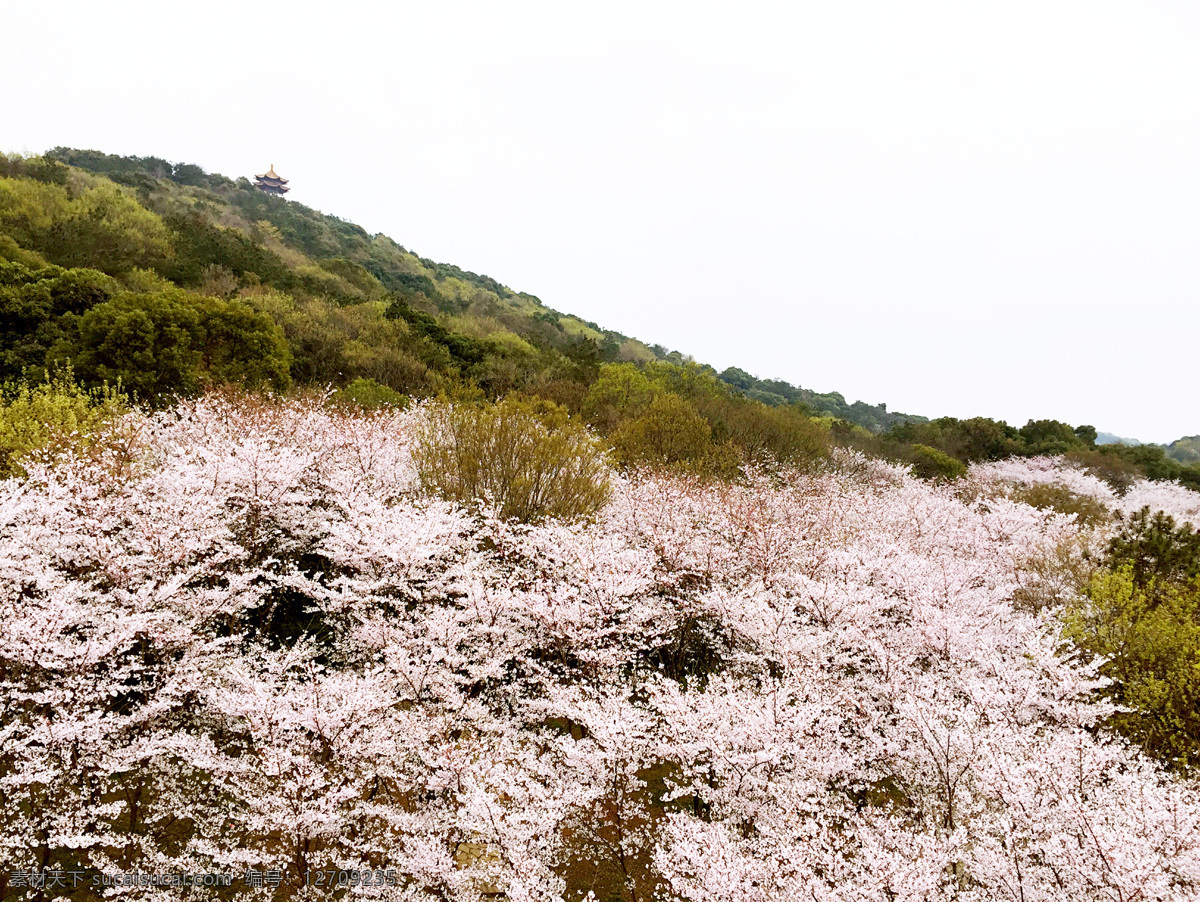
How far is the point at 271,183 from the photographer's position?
3989 inches

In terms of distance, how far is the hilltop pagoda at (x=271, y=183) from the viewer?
101m

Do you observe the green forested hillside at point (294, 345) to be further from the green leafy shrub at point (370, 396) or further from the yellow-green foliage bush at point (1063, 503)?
the yellow-green foliage bush at point (1063, 503)

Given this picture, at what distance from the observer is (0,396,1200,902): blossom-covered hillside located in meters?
6.18

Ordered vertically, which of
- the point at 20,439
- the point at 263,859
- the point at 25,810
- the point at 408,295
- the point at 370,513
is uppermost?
the point at 408,295

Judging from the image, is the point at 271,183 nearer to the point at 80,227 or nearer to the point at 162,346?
the point at 80,227

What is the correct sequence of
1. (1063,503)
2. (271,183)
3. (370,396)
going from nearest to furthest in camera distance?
1. (370,396)
2. (1063,503)
3. (271,183)

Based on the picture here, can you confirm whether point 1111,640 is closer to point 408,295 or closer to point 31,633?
point 31,633

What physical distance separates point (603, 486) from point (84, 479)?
1052cm

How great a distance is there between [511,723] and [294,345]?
92.0 ft

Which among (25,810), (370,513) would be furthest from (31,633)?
(370,513)

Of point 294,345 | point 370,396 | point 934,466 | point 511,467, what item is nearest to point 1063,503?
point 934,466

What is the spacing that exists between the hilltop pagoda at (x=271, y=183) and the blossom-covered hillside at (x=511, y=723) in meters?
108

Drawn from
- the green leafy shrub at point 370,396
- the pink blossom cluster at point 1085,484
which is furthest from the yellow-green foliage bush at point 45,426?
the pink blossom cluster at point 1085,484

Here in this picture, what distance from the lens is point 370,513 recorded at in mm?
11312
